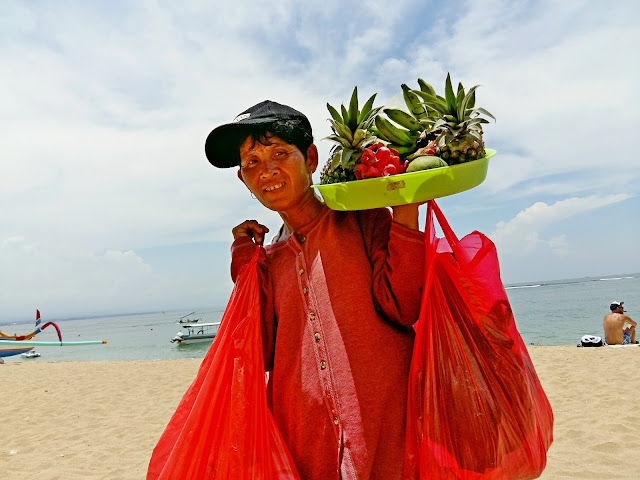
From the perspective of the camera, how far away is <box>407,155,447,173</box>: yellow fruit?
1.30 m

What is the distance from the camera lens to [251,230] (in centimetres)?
186

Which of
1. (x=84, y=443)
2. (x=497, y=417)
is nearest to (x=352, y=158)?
(x=497, y=417)

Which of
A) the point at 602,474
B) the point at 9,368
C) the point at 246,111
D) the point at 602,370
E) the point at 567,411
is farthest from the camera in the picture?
the point at 9,368

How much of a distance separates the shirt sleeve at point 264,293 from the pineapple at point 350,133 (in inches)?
18.2

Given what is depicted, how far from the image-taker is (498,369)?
139 cm

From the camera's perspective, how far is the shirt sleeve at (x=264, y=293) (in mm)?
1699

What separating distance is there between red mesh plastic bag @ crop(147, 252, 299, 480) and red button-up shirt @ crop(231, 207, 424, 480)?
63 millimetres

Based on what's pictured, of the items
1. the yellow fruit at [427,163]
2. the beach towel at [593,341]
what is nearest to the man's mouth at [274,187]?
the yellow fruit at [427,163]

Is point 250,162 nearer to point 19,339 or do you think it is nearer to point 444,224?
point 444,224

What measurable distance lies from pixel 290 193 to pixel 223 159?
1.14ft

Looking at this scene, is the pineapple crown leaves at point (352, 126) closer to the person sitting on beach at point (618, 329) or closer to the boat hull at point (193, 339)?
the person sitting on beach at point (618, 329)

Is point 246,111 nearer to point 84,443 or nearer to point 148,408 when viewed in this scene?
point 84,443

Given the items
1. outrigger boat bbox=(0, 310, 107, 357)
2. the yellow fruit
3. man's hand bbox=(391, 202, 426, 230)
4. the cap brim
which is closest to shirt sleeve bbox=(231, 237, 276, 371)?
the cap brim

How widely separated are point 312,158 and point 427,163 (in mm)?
548
